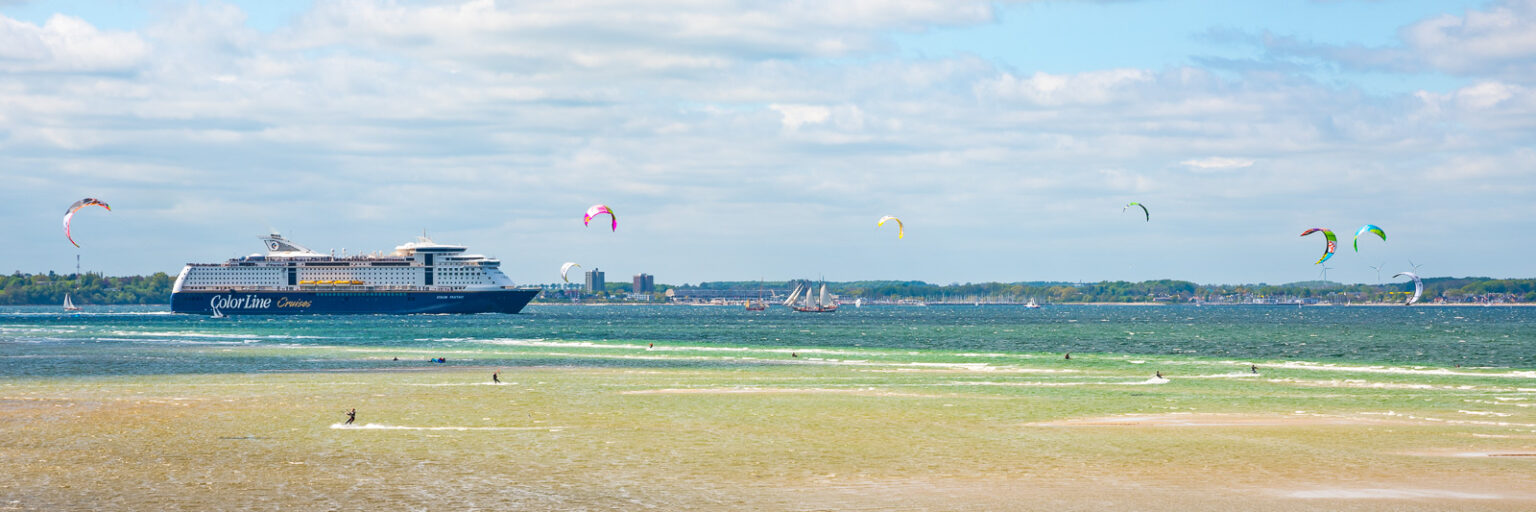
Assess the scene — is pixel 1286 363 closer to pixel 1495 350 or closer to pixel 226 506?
pixel 1495 350

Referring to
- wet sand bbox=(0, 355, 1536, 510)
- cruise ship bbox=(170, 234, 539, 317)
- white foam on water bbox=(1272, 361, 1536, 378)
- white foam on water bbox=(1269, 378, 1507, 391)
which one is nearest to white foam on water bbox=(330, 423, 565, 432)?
wet sand bbox=(0, 355, 1536, 510)

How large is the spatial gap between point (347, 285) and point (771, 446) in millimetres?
159100

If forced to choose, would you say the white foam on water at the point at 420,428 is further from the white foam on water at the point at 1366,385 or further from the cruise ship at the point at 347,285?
the cruise ship at the point at 347,285

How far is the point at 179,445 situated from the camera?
29484 mm

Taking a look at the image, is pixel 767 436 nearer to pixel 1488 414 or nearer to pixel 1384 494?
pixel 1384 494

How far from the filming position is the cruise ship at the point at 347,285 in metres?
180

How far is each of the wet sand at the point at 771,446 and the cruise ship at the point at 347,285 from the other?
134m

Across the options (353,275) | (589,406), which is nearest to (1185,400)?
(589,406)

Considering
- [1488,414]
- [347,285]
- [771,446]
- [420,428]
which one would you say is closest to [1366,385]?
[1488,414]

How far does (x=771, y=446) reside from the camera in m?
29.8

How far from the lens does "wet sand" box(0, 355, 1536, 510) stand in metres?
22.9

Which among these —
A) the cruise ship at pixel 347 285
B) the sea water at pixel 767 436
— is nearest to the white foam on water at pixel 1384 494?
the sea water at pixel 767 436

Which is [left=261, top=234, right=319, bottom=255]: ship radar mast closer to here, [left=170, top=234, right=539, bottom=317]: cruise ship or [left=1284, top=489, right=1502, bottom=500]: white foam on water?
[left=170, top=234, right=539, bottom=317]: cruise ship

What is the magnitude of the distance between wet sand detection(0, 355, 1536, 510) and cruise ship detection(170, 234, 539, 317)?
13370 centimetres
